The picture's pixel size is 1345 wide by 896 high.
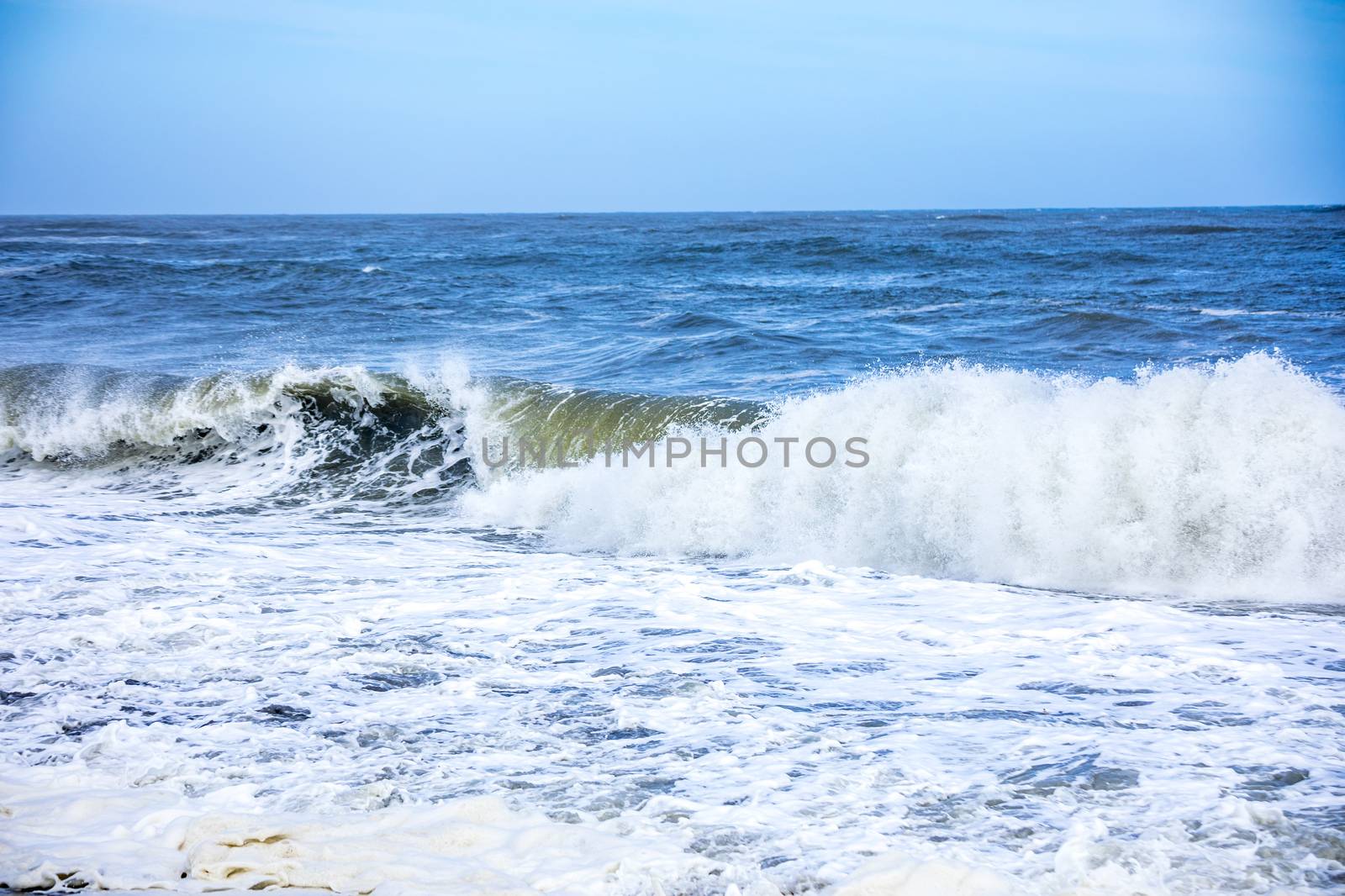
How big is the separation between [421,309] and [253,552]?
12.9m

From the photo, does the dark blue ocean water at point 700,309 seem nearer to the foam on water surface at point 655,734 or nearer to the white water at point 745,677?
the white water at point 745,677

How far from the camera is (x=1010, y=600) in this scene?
5688 mm

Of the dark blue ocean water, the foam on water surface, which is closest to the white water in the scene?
the foam on water surface

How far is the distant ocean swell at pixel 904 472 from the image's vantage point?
630 cm

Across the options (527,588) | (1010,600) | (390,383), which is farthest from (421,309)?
(1010,600)

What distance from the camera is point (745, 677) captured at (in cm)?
Answer: 450

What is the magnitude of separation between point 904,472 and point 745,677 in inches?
133

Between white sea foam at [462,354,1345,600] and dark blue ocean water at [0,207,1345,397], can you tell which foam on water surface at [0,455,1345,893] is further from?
dark blue ocean water at [0,207,1345,397]

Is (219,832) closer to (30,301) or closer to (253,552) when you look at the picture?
(253,552)

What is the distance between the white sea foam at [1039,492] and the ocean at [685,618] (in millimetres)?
29

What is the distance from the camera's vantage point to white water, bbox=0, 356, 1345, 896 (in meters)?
2.97

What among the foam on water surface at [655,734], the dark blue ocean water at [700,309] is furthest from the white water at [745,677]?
the dark blue ocean water at [700,309]

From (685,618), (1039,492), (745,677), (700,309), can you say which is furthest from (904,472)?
(700,309)

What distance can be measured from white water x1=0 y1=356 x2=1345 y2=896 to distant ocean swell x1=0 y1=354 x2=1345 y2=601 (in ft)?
0.11
